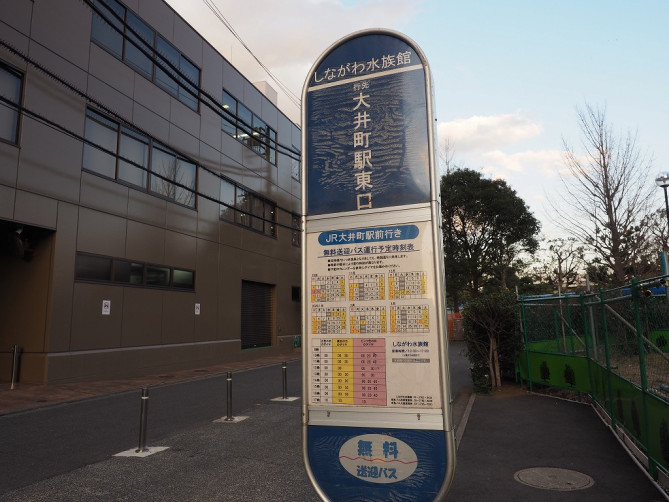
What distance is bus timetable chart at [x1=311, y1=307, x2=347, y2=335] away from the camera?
134 inches

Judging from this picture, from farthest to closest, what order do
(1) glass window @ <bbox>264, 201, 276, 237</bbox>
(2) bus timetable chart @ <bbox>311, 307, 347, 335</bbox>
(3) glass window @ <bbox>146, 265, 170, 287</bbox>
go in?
(1) glass window @ <bbox>264, 201, 276, 237</bbox> → (3) glass window @ <bbox>146, 265, 170, 287</bbox> → (2) bus timetable chart @ <bbox>311, 307, 347, 335</bbox>

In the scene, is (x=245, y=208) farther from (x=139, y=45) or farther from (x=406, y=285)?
(x=406, y=285)

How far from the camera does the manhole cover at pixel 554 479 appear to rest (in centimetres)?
504

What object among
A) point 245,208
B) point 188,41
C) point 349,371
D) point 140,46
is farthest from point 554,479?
point 188,41

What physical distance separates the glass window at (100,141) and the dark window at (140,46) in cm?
250

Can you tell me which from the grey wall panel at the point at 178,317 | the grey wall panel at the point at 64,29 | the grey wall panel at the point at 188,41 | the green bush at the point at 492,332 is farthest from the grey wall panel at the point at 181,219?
the green bush at the point at 492,332

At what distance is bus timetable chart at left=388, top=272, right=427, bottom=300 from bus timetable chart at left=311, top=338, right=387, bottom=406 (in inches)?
13.6

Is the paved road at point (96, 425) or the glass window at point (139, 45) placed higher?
the glass window at point (139, 45)

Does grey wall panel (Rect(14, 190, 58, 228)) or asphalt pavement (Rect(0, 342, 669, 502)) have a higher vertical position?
grey wall panel (Rect(14, 190, 58, 228))

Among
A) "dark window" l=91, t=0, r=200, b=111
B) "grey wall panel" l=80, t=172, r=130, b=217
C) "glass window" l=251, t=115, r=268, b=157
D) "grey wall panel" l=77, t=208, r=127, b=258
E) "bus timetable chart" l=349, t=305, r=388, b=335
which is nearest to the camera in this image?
"bus timetable chart" l=349, t=305, r=388, b=335

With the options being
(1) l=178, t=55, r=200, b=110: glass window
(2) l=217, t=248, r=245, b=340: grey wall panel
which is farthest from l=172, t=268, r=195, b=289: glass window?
(1) l=178, t=55, r=200, b=110: glass window

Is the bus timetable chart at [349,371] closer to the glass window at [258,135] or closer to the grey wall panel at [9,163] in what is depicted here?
the grey wall panel at [9,163]

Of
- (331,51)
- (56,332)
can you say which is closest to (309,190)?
(331,51)

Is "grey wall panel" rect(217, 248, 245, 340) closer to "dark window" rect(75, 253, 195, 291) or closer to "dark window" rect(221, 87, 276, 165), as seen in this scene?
"dark window" rect(75, 253, 195, 291)
